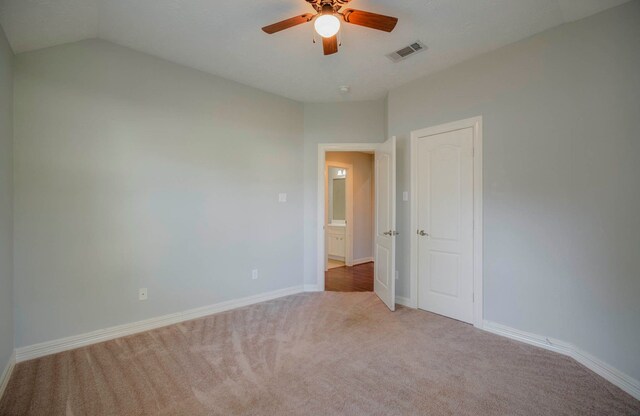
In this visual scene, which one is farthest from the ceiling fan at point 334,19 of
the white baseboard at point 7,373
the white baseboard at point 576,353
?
the white baseboard at point 7,373

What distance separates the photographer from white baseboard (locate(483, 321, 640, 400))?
200 cm

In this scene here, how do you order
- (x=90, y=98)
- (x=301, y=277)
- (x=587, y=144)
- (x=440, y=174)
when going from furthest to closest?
(x=301, y=277), (x=440, y=174), (x=90, y=98), (x=587, y=144)

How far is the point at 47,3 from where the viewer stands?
1.99 m

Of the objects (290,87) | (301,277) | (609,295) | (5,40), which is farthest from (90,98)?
(609,295)

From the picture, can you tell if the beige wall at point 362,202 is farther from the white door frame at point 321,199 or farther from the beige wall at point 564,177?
the beige wall at point 564,177

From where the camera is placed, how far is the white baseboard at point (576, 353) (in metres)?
2.00

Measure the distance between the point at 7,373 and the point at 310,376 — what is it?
7.16 ft

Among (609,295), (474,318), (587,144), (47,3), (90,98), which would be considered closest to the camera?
(47,3)

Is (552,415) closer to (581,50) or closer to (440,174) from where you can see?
(440,174)

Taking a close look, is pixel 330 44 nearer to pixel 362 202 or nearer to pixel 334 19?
pixel 334 19

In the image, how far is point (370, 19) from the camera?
1969 millimetres

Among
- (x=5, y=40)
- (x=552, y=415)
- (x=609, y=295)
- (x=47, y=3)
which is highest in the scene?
(x=47, y=3)

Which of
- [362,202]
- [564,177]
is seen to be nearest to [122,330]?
[564,177]

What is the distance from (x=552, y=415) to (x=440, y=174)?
7.60 feet
